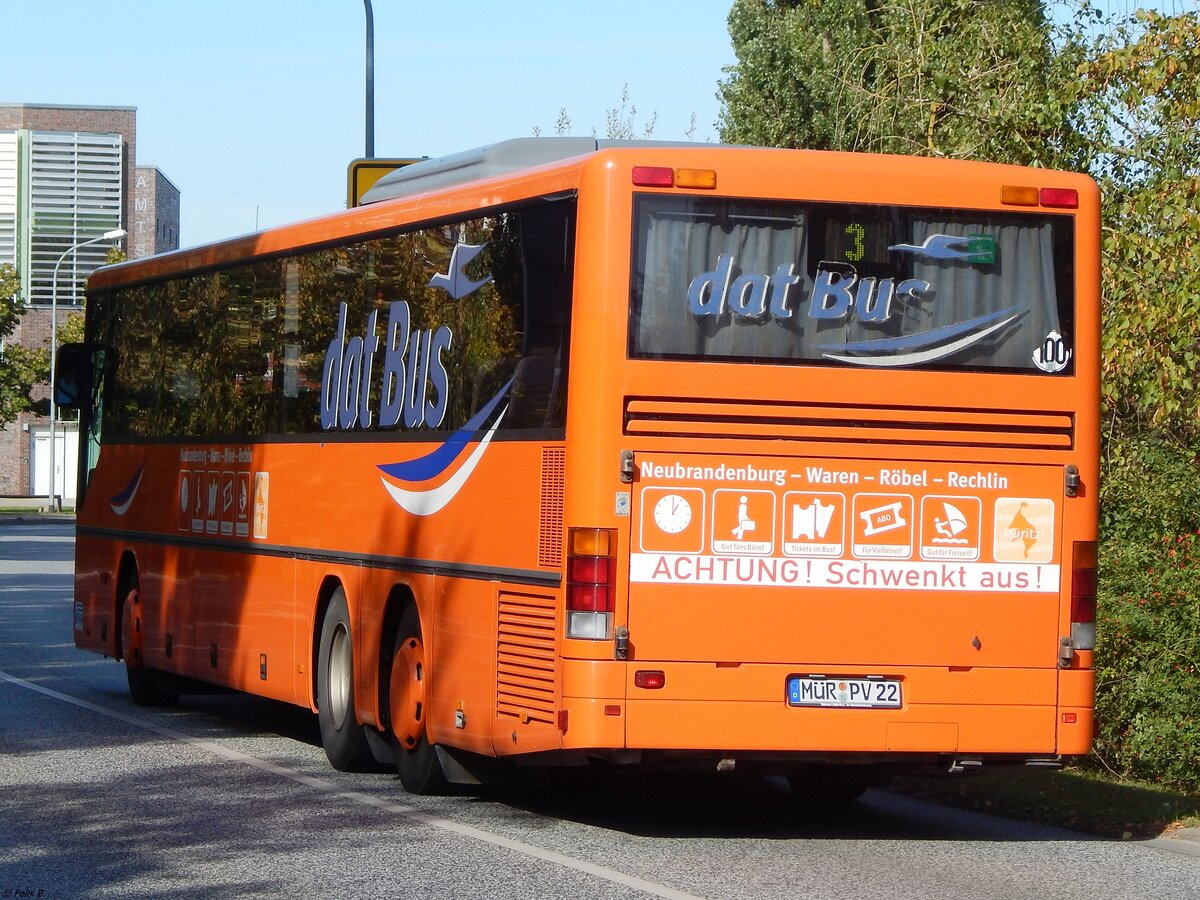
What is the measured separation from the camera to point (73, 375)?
18984mm

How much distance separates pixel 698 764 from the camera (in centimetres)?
1015

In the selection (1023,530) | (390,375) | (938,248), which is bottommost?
(1023,530)

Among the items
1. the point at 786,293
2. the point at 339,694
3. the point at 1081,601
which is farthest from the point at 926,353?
the point at 339,694

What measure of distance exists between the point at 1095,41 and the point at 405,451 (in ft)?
22.2

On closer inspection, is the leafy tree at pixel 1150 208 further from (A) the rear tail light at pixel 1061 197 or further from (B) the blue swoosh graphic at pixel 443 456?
(B) the blue swoosh graphic at pixel 443 456

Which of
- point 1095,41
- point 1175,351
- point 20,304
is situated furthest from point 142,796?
point 20,304

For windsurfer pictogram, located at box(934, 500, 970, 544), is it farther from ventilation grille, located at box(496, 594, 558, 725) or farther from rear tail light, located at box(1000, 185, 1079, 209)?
ventilation grille, located at box(496, 594, 558, 725)

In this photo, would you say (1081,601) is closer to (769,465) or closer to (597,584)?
(769,465)

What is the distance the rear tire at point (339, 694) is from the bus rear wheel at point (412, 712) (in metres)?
0.63

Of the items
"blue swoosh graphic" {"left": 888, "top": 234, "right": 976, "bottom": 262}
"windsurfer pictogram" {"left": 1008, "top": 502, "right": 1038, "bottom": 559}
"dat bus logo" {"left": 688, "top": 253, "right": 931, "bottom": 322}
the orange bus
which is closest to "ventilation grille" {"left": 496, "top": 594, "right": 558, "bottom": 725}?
the orange bus

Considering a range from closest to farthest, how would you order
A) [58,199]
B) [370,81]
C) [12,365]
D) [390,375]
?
[390,375] → [370,81] → [12,365] → [58,199]

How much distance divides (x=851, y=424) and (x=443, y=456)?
93.9 inches

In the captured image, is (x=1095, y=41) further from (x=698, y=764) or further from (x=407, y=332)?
(x=698, y=764)

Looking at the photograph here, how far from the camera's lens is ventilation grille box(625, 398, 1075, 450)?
998cm
